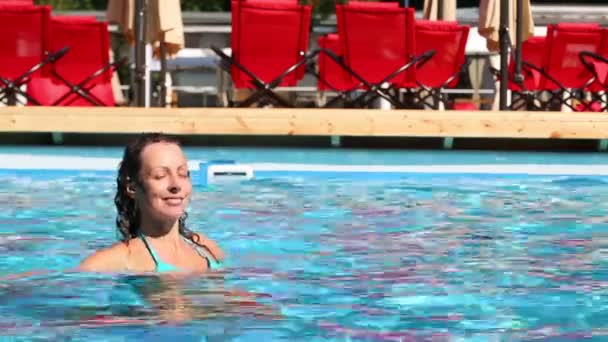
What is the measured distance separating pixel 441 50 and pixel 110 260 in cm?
775

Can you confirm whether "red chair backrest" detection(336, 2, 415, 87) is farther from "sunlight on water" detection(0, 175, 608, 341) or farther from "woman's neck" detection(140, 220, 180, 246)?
"woman's neck" detection(140, 220, 180, 246)

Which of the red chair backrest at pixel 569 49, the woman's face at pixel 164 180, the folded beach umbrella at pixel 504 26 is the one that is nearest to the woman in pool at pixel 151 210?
the woman's face at pixel 164 180

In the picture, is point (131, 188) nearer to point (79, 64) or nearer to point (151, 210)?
point (151, 210)

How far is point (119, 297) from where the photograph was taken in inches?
196

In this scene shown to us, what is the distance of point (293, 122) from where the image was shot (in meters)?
9.62

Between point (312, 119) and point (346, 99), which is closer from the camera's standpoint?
point (312, 119)

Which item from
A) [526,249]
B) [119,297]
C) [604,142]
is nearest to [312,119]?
[604,142]

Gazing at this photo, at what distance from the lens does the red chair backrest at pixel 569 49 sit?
13.3m

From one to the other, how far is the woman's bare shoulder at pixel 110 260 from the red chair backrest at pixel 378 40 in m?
6.66

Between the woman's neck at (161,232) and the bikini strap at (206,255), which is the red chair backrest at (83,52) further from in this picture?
the woman's neck at (161,232)

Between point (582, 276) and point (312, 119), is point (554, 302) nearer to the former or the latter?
point (582, 276)

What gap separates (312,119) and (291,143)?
36 cm

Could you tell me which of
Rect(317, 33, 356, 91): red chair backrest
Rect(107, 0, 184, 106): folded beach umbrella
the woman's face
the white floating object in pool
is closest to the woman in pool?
the woman's face

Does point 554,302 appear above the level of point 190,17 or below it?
above
